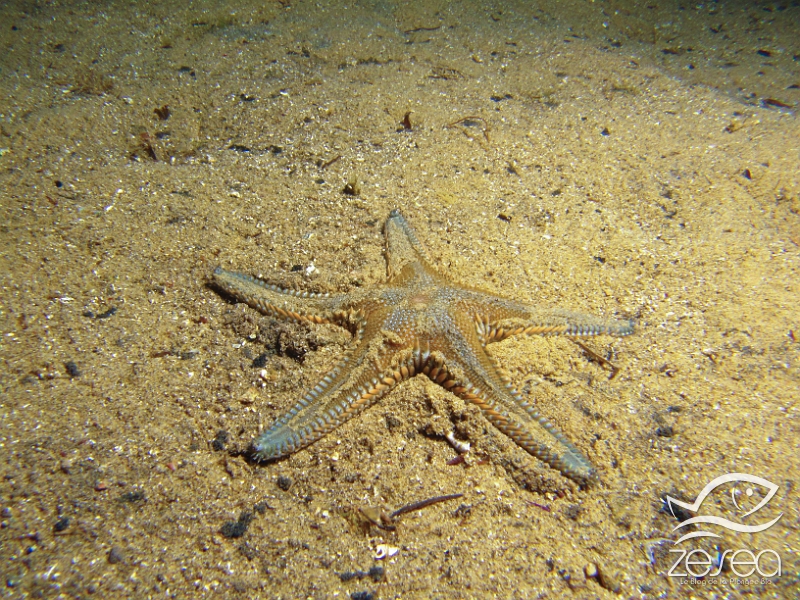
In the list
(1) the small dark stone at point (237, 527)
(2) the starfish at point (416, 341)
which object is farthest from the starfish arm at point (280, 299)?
(1) the small dark stone at point (237, 527)

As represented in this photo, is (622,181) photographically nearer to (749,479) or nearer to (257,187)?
(749,479)

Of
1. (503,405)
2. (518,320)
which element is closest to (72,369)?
(503,405)

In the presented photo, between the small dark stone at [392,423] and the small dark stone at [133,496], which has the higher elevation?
the small dark stone at [392,423]

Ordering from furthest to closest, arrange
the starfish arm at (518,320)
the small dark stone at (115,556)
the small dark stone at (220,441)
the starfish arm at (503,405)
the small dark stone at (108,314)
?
the small dark stone at (108,314) → the starfish arm at (518,320) → the small dark stone at (220,441) → the starfish arm at (503,405) → the small dark stone at (115,556)

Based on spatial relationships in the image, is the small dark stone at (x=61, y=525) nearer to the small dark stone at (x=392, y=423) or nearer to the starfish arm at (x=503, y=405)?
the small dark stone at (x=392, y=423)

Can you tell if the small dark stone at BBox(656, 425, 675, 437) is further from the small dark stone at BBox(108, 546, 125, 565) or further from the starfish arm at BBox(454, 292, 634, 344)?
the small dark stone at BBox(108, 546, 125, 565)

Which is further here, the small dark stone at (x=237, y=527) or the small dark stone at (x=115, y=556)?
the small dark stone at (x=237, y=527)

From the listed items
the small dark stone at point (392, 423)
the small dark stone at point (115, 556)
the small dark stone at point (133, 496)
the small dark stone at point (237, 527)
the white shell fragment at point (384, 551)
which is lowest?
the white shell fragment at point (384, 551)

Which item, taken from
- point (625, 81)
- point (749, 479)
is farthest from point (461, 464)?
point (625, 81)
